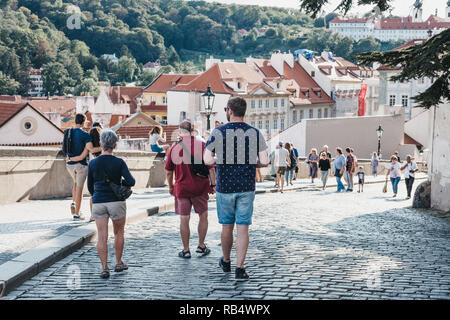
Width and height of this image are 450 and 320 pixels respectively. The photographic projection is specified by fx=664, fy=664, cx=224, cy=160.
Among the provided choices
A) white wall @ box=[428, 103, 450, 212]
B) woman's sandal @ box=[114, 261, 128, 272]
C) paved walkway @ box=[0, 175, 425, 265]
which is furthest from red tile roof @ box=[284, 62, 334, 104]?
woman's sandal @ box=[114, 261, 128, 272]

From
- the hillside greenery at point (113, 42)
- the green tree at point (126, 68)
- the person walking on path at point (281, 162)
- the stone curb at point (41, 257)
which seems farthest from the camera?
the green tree at point (126, 68)

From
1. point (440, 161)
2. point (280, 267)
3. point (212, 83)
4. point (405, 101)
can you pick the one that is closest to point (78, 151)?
point (280, 267)

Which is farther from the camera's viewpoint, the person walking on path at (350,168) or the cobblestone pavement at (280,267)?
the person walking on path at (350,168)

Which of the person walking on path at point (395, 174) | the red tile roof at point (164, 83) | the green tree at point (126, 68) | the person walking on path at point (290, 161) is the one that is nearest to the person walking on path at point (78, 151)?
the person walking on path at point (290, 161)

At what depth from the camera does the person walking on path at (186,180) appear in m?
A: 7.50

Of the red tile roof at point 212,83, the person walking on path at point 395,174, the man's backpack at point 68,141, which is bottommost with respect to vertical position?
the person walking on path at point 395,174

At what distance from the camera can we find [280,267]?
7.01 metres

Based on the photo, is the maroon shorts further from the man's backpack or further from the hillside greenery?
the hillside greenery

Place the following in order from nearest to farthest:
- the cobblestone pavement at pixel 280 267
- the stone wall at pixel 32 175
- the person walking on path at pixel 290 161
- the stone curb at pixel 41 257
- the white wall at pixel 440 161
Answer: the cobblestone pavement at pixel 280 267 < the stone curb at pixel 41 257 < the stone wall at pixel 32 175 < the white wall at pixel 440 161 < the person walking on path at pixel 290 161

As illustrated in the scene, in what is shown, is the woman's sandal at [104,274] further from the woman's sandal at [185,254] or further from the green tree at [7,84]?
the green tree at [7,84]

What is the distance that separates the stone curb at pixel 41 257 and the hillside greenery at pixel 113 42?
343 ft

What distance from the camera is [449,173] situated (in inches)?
564

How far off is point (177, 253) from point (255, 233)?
187cm

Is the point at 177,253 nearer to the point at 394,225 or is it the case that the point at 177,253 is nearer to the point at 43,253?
the point at 43,253
